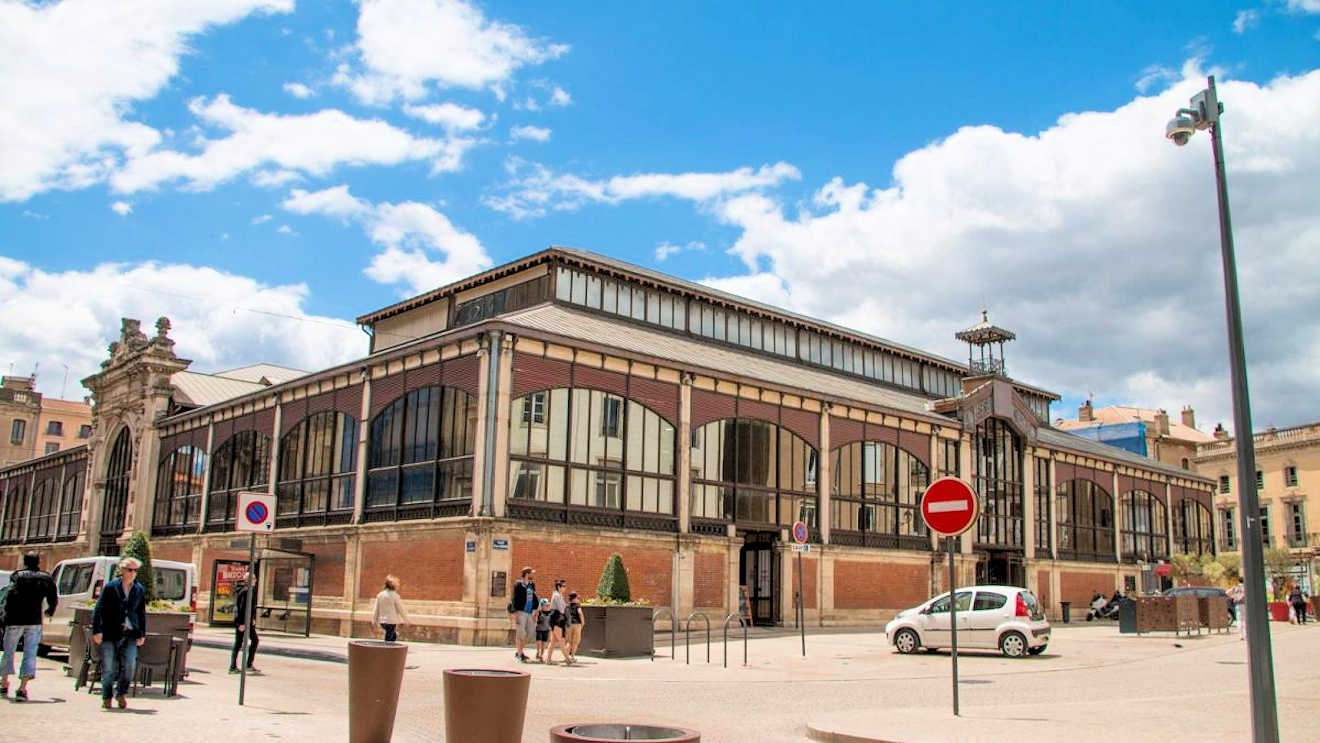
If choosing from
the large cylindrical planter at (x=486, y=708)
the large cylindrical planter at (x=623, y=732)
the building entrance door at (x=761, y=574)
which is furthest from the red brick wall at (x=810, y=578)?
the large cylindrical planter at (x=623, y=732)

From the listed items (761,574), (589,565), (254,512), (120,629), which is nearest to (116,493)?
(589,565)

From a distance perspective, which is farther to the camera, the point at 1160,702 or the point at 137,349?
the point at 137,349

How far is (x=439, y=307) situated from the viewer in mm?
42375

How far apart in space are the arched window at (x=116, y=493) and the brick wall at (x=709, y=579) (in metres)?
28.9

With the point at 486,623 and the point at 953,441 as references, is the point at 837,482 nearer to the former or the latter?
the point at 953,441

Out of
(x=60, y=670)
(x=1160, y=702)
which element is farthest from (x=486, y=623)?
(x=1160, y=702)

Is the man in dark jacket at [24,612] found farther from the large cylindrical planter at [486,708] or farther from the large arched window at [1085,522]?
the large arched window at [1085,522]

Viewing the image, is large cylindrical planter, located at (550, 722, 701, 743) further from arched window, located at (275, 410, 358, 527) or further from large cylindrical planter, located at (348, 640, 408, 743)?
arched window, located at (275, 410, 358, 527)

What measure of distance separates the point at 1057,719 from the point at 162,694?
11.2 metres

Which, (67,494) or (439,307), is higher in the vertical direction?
(439,307)

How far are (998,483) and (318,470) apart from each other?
28456 millimetres

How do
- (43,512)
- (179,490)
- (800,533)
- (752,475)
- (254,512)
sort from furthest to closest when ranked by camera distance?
(43,512), (179,490), (752,475), (800,533), (254,512)

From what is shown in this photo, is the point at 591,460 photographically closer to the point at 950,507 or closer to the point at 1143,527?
the point at 950,507

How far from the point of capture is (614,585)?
82.8 ft
